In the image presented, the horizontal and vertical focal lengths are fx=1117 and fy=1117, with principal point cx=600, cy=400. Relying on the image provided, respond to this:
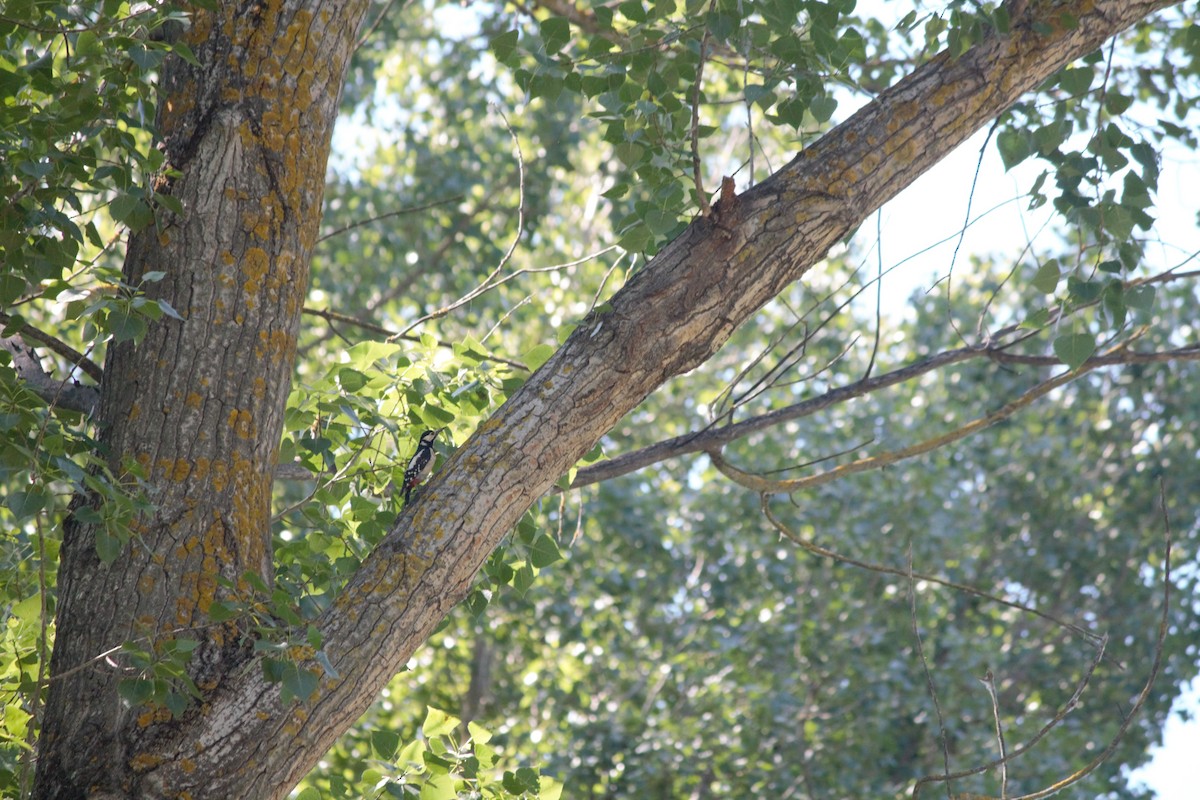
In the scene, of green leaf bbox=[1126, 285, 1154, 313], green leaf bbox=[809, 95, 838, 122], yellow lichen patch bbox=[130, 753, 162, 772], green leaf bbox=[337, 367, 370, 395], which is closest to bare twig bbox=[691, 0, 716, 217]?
green leaf bbox=[809, 95, 838, 122]

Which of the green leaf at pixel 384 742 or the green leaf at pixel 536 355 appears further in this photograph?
the green leaf at pixel 536 355

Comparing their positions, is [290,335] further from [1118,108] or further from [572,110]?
[572,110]

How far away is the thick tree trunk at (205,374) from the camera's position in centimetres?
165

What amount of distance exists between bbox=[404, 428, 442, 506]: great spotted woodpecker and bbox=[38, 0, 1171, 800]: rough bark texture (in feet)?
0.82

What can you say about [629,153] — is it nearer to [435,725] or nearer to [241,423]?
[241,423]

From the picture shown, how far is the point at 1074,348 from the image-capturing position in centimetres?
206

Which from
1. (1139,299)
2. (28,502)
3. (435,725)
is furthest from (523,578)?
(1139,299)

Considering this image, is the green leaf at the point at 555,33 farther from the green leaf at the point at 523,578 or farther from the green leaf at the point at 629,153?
the green leaf at the point at 523,578

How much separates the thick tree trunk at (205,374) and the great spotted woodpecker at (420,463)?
0.26m

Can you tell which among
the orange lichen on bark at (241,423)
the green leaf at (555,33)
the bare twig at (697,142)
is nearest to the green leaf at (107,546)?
the orange lichen on bark at (241,423)

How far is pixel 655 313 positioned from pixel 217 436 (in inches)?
28.6

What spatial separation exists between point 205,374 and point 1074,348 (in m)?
1.53

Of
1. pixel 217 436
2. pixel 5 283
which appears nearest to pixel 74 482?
pixel 217 436

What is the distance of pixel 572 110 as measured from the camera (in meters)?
7.42
